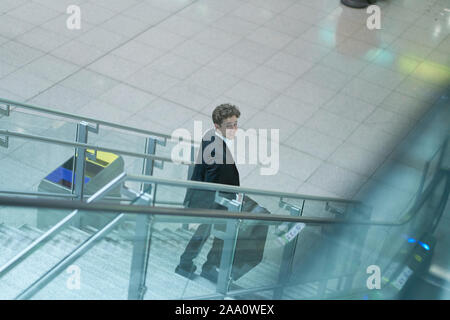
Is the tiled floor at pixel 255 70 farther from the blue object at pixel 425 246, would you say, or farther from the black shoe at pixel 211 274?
the black shoe at pixel 211 274

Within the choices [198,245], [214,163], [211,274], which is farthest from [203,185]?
[214,163]

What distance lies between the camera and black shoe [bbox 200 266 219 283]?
362cm

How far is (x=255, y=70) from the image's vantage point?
26.8 ft

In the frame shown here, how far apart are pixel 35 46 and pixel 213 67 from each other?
2.21 meters

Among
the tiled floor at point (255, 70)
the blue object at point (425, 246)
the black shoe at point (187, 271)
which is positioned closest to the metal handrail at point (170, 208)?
the black shoe at point (187, 271)

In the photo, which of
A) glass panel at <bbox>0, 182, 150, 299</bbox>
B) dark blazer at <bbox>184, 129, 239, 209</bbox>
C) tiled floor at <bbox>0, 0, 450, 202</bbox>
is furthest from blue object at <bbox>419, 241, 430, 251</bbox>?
glass panel at <bbox>0, 182, 150, 299</bbox>

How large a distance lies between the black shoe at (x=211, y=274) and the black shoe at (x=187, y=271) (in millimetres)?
125

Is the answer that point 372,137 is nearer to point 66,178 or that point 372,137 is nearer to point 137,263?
point 66,178

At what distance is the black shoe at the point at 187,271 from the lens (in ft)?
11.2

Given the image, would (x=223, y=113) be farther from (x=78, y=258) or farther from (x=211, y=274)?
(x=78, y=258)

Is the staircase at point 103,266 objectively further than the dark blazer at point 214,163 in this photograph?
No

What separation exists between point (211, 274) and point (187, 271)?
245 mm

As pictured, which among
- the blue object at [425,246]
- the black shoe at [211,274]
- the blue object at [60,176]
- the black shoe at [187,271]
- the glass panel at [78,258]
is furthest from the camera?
the blue object at [425,246]
